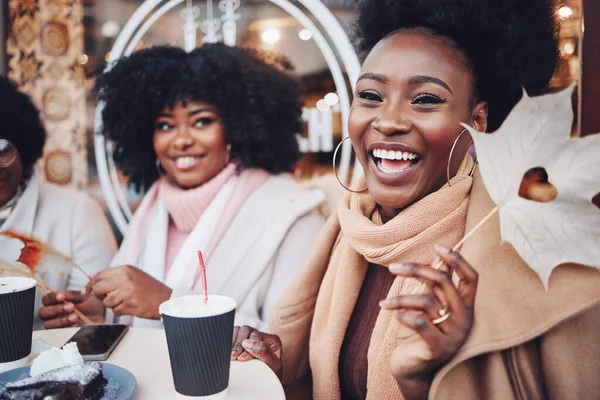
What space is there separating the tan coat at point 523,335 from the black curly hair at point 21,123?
2.05 meters

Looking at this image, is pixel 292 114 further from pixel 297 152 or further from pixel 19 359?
pixel 19 359

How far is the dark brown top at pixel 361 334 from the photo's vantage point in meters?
1.42

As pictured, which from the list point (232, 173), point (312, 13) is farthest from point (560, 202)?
point (312, 13)

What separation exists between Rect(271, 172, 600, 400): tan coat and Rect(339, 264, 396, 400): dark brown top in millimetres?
364

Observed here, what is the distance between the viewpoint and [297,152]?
260cm

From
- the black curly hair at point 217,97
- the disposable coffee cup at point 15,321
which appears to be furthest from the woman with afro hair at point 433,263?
the black curly hair at point 217,97

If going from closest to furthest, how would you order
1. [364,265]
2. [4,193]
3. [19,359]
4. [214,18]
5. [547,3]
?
[19,359] < [547,3] < [364,265] < [4,193] < [214,18]

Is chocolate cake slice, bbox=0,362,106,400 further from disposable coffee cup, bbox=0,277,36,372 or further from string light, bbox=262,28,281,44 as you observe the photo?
string light, bbox=262,28,281,44

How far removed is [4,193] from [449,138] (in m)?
1.86

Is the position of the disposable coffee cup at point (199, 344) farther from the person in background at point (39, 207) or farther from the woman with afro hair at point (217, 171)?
the person in background at point (39, 207)

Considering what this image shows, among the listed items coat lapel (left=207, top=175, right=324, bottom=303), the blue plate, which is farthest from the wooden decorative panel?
the blue plate

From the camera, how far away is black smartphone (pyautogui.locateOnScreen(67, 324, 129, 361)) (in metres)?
1.29

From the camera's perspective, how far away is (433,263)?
1131 millimetres

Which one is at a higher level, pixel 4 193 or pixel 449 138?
pixel 449 138
